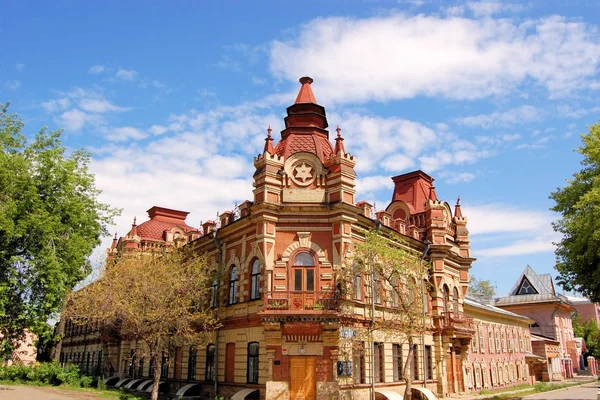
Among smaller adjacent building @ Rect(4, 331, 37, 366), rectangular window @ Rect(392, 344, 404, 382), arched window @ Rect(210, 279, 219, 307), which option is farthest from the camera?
smaller adjacent building @ Rect(4, 331, 37, 366)

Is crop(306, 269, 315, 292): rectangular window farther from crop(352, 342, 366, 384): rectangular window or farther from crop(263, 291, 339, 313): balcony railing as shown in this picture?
crop(352, 342, 366, 384): rectangular window

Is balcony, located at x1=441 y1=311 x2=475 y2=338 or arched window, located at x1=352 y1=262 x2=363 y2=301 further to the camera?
balcony, located at x1=441 y1=311 x2=475 y2=338

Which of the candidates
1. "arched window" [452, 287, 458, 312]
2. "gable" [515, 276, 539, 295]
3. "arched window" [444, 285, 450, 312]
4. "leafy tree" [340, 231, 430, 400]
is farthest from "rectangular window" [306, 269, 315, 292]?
"gable" [515, 276, 539, 295]

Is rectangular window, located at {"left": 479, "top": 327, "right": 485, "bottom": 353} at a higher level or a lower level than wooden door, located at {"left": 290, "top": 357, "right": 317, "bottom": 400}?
higher

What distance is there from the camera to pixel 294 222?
2475 cm

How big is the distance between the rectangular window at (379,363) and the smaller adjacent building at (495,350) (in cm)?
1006

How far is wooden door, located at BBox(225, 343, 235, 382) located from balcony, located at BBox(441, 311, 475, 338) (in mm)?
13018

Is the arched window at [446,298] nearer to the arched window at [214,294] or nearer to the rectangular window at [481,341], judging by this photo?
the rectangular window at [481,341]

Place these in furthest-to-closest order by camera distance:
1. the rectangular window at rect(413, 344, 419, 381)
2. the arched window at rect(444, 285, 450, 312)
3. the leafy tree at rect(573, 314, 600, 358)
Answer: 1. the leafy tree at rect(573, 314, 600, 358)
2. the arched window at rect(444, 285, 450, 312)
3. the rectangular window at rect(413, 344, 419, 381)

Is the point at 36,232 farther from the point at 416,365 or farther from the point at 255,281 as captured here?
the point at 416,365

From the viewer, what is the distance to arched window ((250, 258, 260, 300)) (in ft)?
82.9

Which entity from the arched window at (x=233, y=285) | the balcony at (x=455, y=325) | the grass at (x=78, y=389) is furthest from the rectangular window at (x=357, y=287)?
the grass at (x=78, y=389)

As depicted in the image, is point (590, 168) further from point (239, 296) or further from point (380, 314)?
point (239, 296)

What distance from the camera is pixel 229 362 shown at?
26.1 meters
